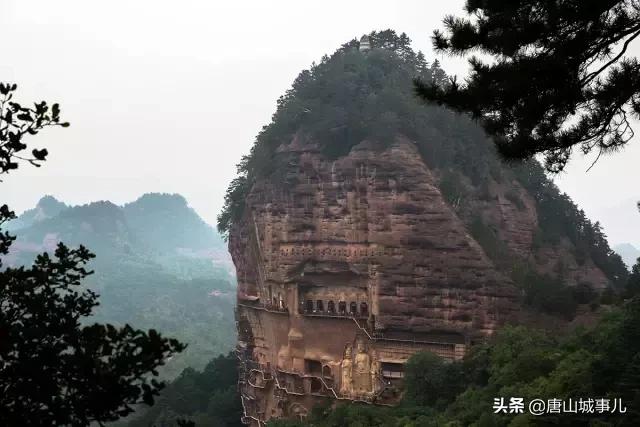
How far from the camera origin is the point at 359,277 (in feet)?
76.1

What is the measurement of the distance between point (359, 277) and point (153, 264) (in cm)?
6805

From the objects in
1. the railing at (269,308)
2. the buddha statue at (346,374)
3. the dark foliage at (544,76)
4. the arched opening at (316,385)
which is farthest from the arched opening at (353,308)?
the dark foliage at (544,76)

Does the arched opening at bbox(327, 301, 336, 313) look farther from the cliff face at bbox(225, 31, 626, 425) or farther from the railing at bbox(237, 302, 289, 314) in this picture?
the railing at bbox(237, 302, 289, 314)

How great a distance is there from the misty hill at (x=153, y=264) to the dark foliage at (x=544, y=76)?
43.7 m

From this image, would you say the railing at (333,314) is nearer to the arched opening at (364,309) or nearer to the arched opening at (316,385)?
the arched opening at (364,309)

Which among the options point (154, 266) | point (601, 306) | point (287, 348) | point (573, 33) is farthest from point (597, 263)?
point (154, 266)

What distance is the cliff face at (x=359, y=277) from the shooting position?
21.5 m

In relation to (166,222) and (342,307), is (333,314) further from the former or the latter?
(166,222)

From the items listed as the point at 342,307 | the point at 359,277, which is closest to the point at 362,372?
the point at 342,307

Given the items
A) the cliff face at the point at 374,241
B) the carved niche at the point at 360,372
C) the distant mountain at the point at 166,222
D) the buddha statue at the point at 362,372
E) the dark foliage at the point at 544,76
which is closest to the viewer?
the dark foliage at the point at 544,76

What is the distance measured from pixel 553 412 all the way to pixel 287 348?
15.7 m

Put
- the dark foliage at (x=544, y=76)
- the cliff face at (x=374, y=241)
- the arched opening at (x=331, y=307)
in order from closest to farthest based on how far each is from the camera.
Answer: the dark foliage at (x=544, y=76), the cliff face at (x=374, y=241), the arched opening at (x=331, y=307)

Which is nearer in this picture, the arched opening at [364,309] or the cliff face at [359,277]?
the cliff face at [359,277]

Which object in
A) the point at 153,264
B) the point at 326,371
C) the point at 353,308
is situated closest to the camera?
the point at 353,308
